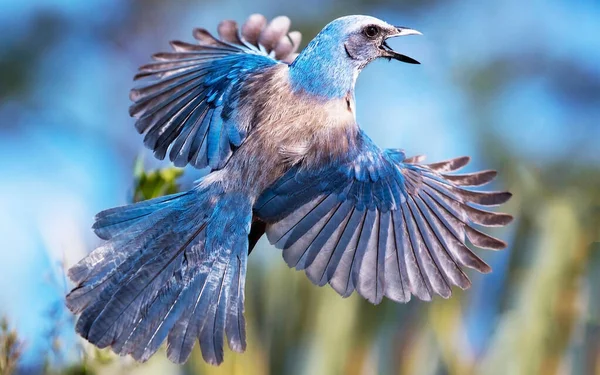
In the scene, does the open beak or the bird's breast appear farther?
the open beak

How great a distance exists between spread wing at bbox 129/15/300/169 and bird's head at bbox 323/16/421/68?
0.44 metres

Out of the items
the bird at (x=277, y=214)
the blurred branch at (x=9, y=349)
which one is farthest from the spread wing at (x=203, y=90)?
the blurred branch at (x=9, y=349)

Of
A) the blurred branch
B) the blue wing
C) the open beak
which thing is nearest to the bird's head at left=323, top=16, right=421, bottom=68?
the open beak

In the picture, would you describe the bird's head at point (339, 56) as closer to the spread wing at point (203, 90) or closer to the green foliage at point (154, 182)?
the spread wing at point (203, 90)

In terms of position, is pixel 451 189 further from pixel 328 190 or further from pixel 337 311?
pixel 337 311

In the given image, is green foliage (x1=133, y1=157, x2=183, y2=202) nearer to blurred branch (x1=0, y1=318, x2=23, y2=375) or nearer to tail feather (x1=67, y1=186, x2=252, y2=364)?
tail feather (x1=67, y1=186, x2=252, y2=364)

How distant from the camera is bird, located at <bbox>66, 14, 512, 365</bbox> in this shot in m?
3.11

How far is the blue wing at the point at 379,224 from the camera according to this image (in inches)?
130

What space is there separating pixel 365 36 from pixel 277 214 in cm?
76

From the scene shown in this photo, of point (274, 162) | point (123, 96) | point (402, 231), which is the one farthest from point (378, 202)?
point (123, 96)

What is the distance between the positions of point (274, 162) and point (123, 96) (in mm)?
6507

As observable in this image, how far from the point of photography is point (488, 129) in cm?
865

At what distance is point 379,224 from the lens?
137 inches

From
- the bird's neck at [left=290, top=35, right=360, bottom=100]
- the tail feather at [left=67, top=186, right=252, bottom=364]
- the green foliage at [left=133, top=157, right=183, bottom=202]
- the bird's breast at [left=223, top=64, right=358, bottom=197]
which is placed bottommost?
the tail feather at [left=67, top=186, right=252, bottom=364]
